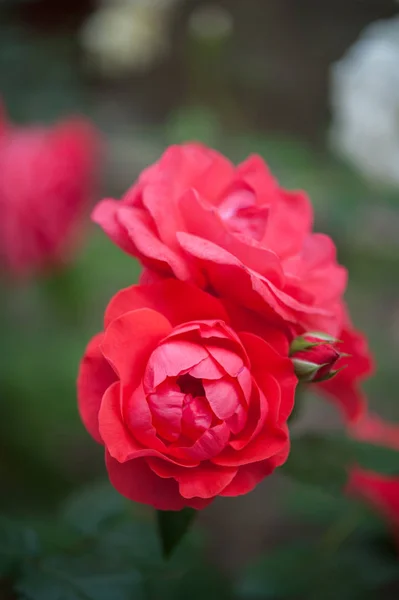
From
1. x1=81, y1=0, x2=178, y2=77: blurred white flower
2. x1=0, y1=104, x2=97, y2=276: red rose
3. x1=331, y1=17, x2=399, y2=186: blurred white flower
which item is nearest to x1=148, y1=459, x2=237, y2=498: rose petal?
x1=0, y1=104, x2=97, y2=276: red rose

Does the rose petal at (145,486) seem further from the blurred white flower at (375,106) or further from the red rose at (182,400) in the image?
the blurred white flower at (375,106)

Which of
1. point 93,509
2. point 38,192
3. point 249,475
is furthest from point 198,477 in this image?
point 38,192

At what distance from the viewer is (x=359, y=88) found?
963 millimetres

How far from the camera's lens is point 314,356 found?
330 mm

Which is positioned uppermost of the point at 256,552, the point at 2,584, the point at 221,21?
the point at 221,21

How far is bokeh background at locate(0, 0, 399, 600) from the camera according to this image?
0.80 meters

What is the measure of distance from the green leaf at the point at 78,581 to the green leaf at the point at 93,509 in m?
0.04

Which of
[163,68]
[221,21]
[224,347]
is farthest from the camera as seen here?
[163,68]

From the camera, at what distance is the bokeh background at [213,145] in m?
0.80

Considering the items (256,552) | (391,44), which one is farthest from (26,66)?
(256,552)

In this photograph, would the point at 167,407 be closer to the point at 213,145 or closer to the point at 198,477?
the point at 198,477

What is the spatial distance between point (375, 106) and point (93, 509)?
2.43ft

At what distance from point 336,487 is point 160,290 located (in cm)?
22

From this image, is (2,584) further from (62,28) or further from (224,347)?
(62,28)
